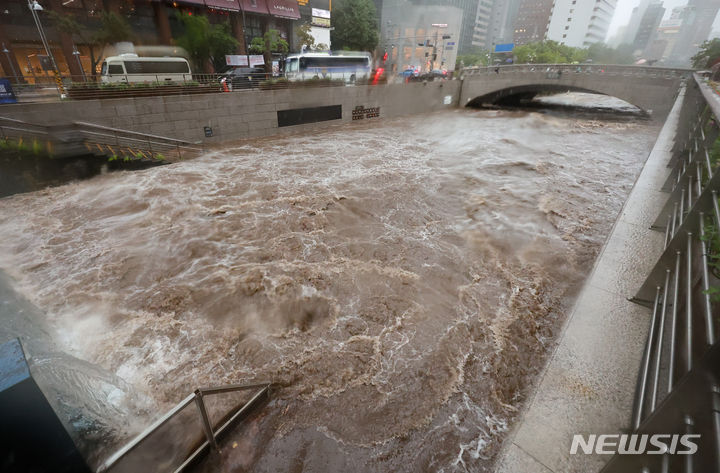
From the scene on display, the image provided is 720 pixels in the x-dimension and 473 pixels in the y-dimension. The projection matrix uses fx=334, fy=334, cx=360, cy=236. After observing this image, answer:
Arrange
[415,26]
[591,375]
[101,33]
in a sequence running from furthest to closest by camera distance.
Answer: [415,26] < [101,33] < [591,375]

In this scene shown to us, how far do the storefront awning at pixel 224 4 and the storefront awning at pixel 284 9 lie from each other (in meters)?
4.59

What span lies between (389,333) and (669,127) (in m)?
13.9

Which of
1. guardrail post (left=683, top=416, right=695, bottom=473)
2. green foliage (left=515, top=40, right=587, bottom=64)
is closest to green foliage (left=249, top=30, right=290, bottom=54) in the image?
guardrail post (left=683, top=416, right=695, bottom=473)

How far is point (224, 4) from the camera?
2831 cm

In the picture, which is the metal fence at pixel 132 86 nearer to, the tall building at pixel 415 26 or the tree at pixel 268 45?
the tree at pixel 268 45

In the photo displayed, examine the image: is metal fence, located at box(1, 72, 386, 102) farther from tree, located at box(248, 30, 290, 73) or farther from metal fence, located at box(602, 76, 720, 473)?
metal fence, located at box(602, 76, 720, 473)

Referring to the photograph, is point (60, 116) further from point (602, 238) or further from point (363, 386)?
point (602, 238)

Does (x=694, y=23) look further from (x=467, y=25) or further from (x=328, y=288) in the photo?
(x=328, y=288)

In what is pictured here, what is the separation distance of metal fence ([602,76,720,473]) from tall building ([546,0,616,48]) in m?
132

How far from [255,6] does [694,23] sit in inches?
9177

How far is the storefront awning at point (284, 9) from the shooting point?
33.0m

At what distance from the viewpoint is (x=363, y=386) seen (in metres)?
4.88

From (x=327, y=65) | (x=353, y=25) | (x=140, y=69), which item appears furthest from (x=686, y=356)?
(x=353, y=25)

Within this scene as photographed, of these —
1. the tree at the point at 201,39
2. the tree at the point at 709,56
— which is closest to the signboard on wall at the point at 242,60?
the tree at the point at 201,39
